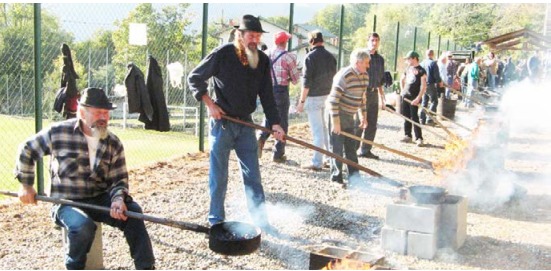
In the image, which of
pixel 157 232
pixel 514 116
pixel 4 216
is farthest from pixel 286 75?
pixel 514 116

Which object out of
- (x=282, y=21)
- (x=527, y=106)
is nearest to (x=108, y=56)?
(x=527, y=106)

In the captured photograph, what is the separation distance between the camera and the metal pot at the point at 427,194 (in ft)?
16.0

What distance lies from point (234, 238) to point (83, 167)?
120cm

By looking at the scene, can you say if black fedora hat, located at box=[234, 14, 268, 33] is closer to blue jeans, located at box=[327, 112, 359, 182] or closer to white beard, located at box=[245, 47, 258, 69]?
white beard, located at box=[245, 47, 258, 69]

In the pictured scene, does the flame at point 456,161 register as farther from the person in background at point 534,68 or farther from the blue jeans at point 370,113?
the person in background at point 534,68

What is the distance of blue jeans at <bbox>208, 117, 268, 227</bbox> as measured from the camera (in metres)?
5.09

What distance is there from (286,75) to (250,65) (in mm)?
3116

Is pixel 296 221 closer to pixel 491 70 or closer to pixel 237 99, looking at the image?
pixel 237 99

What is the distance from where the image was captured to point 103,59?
12445 mm

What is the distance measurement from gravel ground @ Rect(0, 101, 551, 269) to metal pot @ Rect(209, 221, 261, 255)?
19.7 inches

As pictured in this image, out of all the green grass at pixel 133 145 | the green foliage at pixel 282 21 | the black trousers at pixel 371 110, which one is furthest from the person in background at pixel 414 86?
the green foliage at pixel 282 21

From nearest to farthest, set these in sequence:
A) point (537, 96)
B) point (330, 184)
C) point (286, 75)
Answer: point (330, 184) → point (286, 75) → point (537, 96)

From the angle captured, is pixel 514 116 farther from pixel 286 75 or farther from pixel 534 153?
pixel 286 75

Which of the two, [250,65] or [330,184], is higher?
[250,65]
